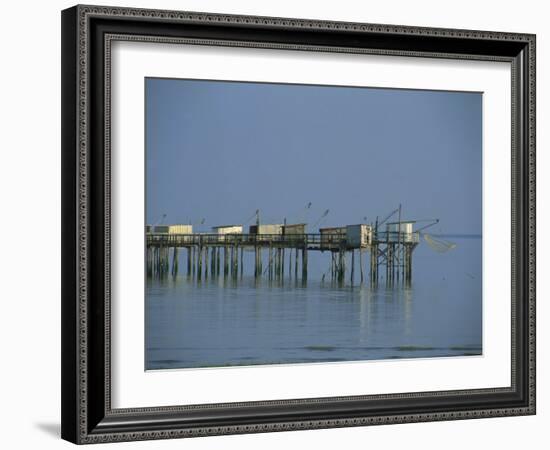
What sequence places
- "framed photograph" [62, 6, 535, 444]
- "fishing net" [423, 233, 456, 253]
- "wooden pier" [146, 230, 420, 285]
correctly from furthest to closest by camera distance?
"fishing net" [423, 233, 456, 253]
"wooden pier" [146, 230, 420, 285]
"framed photograph" [62, 6, 535, 444]

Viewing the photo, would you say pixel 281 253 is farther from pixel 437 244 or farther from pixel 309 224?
pixel 437 244

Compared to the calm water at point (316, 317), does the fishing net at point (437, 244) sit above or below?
above

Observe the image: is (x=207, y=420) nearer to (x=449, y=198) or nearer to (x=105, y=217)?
(x=105, y=217)

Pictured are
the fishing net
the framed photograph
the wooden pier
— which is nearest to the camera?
the framed photograph

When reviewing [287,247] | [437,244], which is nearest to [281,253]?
[287,247]

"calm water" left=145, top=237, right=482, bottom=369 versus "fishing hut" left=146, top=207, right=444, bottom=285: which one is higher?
"fishing hut" left=146, top=207, right=444, bottom=285

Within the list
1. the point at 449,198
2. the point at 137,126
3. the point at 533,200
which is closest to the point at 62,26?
the point at 137,126
